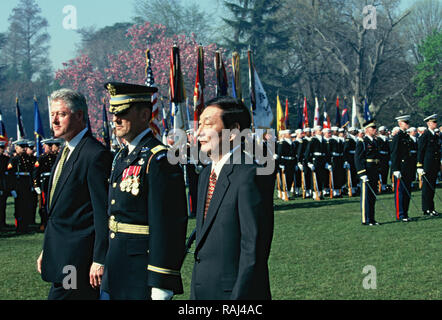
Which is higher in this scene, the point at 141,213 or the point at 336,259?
the point at 141,213

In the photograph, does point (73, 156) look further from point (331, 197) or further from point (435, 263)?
point (331, 197)

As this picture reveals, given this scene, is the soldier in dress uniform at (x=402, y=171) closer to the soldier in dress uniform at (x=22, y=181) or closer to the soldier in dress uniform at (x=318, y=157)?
the soldier in dress uniform at (x=318, y=157)

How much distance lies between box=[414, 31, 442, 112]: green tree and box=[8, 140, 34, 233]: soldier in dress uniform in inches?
1475

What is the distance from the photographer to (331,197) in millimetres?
20141

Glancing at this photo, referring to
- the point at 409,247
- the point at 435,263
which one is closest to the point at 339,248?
the point at 409,247

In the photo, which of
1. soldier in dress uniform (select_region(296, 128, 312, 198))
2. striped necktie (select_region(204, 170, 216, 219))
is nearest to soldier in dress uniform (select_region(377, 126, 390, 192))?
soldier in dress uniform (select_region(296, 128, 312, 198))

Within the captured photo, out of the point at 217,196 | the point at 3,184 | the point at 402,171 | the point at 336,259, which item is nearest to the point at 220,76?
the point at 402,171

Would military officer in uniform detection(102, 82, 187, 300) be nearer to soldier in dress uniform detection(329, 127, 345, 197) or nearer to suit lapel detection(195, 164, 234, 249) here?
suit lapel detection(195, 164, 234, 249)

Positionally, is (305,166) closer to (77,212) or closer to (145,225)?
(77,212)

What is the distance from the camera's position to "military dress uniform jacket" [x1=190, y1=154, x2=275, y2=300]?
A: 3295 millimetres

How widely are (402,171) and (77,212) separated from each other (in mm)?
10714

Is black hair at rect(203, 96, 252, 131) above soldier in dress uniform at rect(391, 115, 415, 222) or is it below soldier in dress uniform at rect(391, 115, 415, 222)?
above

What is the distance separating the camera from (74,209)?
4613 millimetres
